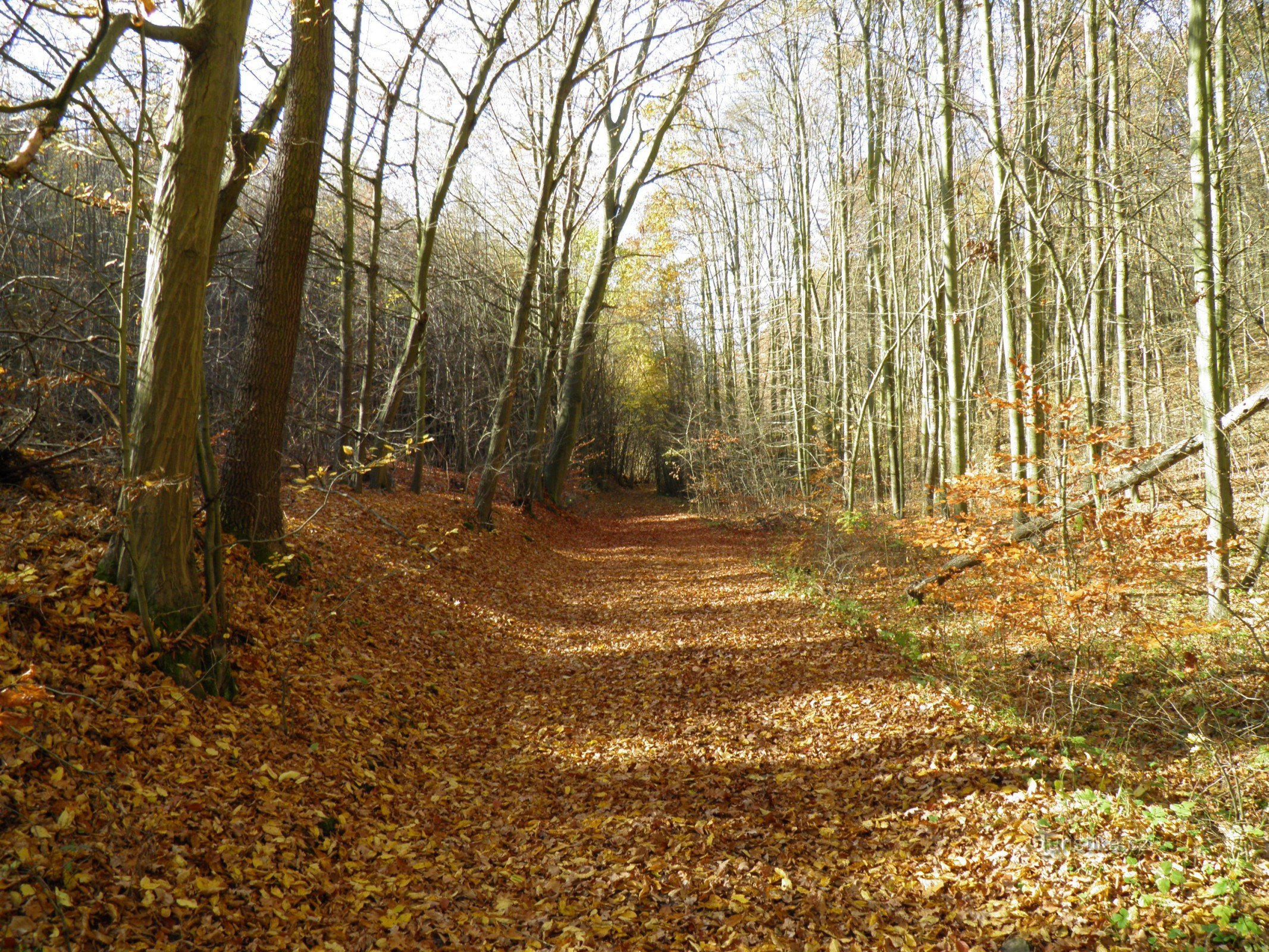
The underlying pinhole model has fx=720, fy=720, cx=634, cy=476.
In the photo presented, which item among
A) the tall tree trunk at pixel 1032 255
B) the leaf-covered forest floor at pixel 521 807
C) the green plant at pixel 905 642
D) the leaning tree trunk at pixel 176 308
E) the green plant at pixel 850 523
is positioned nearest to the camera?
the leaf-covered forest floor at pixel 521 807

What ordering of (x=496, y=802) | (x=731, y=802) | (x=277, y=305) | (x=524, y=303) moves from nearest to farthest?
(x=731, y=802), (x=496, y=802), (x=277, y=305), (x=524, y=303)

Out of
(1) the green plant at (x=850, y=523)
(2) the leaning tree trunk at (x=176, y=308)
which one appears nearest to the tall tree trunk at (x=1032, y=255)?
(1) the green plant at (x=850, y=523)

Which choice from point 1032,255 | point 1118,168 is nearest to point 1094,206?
point 1032,255

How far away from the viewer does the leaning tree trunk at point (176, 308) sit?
4.46m

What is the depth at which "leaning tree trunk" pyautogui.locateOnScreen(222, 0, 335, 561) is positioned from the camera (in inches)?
271

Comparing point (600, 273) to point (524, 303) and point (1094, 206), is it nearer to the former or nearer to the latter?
point (524, 303)

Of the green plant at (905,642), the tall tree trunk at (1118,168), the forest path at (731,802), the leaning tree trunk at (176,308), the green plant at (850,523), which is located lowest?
the forest path at (731,802)

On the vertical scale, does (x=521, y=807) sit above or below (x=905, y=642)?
below

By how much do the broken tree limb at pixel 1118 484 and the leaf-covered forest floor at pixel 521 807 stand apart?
217 cm

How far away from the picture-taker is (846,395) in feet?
54.1

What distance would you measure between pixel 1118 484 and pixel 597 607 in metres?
6.76

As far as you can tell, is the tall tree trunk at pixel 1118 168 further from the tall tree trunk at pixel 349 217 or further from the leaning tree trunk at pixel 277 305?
the tall tree trunk at pixel 349 217

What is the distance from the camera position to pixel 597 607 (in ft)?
34.3

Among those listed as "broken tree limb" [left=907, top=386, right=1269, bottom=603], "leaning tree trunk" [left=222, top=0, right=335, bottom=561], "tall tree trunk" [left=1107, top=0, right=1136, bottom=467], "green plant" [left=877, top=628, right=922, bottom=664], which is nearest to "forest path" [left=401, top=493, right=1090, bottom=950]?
"green plant" [left=877, top=628, right=922, bottom=664]
